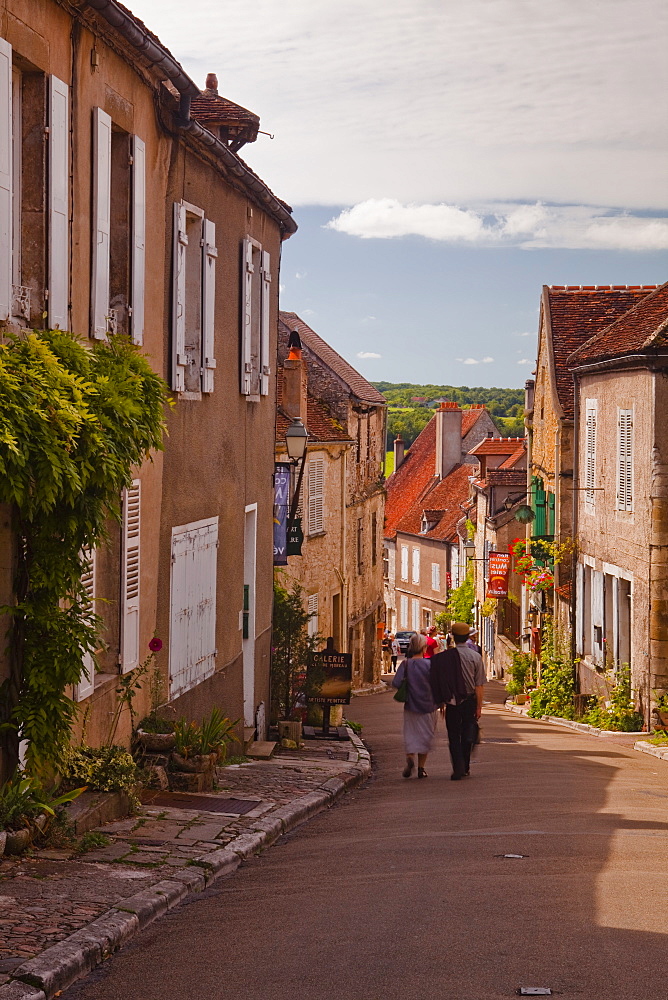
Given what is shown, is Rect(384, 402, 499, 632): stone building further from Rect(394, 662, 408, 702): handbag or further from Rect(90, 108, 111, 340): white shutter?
Rect(90, 108, 111, 340): white shutter

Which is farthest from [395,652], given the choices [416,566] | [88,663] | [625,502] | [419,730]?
[88,663]

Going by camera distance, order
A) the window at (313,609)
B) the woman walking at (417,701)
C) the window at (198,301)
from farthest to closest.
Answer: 1. the window at (313,609)
2. the woman walking at (417,701)
3. the window at (198,301)

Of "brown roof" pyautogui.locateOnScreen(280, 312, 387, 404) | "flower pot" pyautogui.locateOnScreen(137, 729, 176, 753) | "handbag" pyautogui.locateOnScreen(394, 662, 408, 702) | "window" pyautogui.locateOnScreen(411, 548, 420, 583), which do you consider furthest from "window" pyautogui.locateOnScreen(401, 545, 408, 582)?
"flower pot" pyautogui.locateOnScreen(137, 729, 176, 753)

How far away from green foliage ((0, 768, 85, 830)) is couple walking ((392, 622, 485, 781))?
5098 mm

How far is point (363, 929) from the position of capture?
574cm

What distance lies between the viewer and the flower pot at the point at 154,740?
386 inches

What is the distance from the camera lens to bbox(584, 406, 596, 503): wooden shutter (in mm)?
20359

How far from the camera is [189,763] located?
1008 centimetres

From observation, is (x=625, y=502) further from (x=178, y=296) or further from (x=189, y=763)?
(x=189, y=763)

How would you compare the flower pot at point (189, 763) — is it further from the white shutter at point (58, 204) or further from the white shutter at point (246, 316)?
the white shutter at point (246, 316)

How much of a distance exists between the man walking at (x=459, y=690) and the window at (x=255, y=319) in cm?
383

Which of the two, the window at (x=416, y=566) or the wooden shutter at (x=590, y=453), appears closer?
the wooden shutter at (x=590, y=453)

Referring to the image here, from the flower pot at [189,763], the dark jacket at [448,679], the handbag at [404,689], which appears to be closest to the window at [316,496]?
the handbag at [404,689]

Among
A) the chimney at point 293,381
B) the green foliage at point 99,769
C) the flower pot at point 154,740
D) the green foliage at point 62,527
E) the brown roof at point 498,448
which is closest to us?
the green foliage at point 62,527
